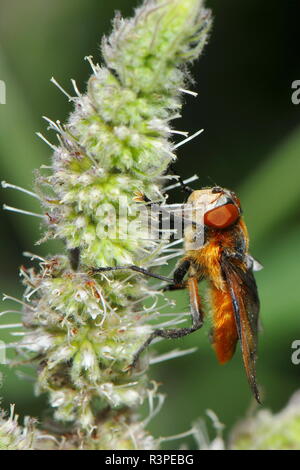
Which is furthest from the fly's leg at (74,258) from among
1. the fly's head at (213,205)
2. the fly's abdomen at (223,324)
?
the fly's abdomen at (223,324)

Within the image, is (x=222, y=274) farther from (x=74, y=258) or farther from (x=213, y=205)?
(x=74, y=258)

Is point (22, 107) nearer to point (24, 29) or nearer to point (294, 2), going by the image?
point (24, 29)

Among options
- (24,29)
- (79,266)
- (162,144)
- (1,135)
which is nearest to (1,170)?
(1,135)

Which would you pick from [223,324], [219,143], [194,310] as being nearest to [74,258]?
[194,310]

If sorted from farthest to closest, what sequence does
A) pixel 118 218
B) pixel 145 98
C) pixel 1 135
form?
pixel 1 135
pixel 118 218
pixel 145 98

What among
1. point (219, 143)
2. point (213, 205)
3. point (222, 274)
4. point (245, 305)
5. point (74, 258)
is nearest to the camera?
point (74, 258)

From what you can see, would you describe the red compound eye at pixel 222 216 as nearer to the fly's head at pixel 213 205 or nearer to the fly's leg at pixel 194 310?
the fly's head at pixel 213 205
